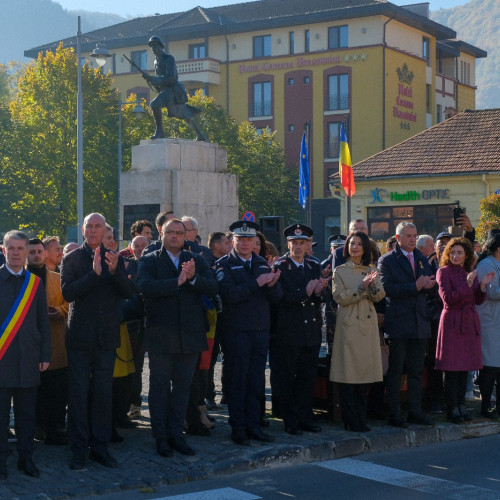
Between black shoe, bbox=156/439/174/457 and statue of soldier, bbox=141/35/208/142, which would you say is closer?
black shoe, bbox=156/439/174/457

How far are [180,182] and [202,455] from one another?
10594mm

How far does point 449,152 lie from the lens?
41844 millimetres

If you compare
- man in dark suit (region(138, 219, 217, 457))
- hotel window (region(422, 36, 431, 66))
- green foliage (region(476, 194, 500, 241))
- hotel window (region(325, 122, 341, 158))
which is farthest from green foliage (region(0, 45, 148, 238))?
man in dark suit (region(138, 219, 217, 457))

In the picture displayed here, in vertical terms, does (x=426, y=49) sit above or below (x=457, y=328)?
above

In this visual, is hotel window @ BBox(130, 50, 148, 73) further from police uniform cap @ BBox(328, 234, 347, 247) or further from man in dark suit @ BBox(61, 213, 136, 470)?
man in dark suit @ BBox(61, 213, 136, 470)

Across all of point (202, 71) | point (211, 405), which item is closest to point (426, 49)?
point (202, 71)

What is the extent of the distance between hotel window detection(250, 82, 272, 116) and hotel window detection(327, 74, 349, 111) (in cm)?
438

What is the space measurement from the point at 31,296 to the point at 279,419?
346cm

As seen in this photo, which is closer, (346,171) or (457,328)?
(457,328)

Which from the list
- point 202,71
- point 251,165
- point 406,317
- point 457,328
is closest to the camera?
point 406,317

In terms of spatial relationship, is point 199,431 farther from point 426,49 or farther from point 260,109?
point 426,49

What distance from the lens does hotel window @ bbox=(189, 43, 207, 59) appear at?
224ft

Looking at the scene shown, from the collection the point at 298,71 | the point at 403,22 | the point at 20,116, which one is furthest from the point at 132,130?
the point at 403,22

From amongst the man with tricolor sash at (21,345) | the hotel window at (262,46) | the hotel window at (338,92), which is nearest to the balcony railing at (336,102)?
the hotel window at (338,92)
